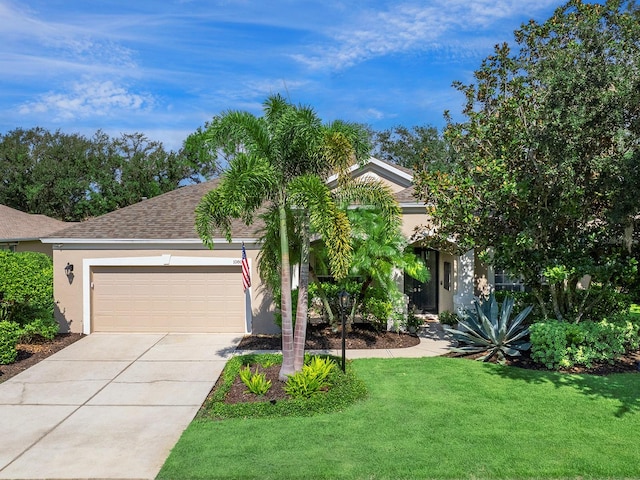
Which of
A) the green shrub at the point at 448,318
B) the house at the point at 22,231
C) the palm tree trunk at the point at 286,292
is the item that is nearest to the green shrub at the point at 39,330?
the house at the point at 22,231

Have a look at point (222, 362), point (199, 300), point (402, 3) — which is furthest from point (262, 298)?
point (402, 3)

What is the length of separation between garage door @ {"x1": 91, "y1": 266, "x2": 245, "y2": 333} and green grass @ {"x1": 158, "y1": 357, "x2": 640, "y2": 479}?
635 centimetres

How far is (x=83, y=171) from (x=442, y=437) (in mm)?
36316

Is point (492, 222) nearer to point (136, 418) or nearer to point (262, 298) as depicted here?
point (262, 298)

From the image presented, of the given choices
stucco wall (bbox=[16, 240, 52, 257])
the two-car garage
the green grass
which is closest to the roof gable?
the two-car garage

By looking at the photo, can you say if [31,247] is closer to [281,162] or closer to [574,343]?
[281,162]

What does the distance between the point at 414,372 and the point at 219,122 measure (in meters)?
6.07

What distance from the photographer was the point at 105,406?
318 inches

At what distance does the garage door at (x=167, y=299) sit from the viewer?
14.0 meters

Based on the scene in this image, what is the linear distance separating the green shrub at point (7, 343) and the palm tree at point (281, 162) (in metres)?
5.60

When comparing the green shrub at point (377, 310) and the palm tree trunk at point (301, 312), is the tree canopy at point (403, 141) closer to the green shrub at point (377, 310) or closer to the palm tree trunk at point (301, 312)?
the green shrub at point (377, 310)

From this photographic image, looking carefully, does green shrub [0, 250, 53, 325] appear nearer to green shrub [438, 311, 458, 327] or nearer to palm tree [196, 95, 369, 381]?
palm tree [196, 95, 369, 381]

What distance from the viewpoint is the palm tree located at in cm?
780

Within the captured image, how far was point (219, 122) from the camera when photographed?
8461mm
